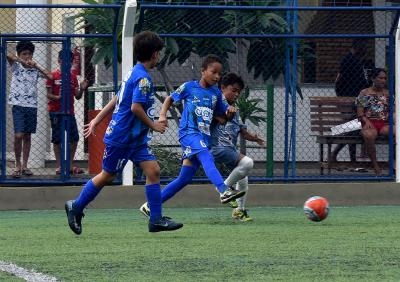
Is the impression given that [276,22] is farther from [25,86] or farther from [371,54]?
[25,86]

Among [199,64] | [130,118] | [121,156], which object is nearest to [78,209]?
[121,156]

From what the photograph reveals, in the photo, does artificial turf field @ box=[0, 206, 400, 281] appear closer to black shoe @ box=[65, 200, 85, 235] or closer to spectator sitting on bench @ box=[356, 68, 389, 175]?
black shoe @ box=[65, 200, 85, 235]

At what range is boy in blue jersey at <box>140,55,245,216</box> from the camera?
11.3 m

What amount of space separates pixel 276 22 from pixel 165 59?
1.52m

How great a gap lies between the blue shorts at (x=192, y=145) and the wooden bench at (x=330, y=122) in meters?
3.57

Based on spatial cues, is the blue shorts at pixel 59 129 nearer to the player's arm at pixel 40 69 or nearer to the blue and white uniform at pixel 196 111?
the player's arm at pixel 40 69

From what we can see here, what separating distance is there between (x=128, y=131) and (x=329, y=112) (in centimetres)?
558

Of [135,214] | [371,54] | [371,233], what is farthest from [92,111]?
[371,233]

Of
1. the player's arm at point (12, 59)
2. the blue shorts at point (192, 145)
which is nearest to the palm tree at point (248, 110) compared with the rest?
the player's arm at point (12, 59)

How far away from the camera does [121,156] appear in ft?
32.1

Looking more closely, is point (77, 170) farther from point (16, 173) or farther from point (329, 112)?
point (329, 112)

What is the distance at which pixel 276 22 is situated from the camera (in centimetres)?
1499

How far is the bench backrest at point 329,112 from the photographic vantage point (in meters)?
14.7

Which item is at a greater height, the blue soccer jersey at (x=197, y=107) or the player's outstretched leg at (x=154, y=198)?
the blue soccer jersey at (x=197, y=107)
